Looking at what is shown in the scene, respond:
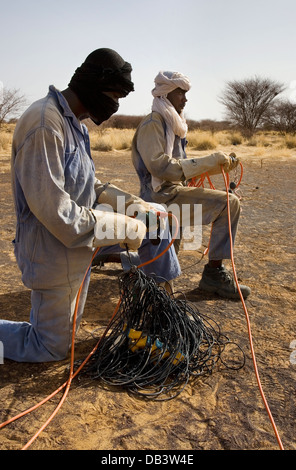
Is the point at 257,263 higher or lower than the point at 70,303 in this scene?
lower

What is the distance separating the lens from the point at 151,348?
2.87 metres

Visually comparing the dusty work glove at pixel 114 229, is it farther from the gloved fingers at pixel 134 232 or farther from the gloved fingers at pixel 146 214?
the gloved fingers at pixel 146 214

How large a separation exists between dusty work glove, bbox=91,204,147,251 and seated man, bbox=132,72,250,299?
138cm

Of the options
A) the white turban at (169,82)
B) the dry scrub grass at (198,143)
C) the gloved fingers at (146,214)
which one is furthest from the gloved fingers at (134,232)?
the dry scrub grass at (198,143)

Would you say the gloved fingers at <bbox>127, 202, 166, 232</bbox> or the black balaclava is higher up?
the black balaclava

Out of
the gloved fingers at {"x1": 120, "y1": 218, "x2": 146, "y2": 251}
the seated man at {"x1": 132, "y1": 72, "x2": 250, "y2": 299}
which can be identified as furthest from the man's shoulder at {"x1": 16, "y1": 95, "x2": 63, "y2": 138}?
the seated man at {"x1": 132, "y1": 72, "x2": 250, "y2": 299}

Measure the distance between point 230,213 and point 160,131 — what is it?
0.93m

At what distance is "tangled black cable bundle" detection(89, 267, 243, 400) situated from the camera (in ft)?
9.08

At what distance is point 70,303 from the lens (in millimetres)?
2889

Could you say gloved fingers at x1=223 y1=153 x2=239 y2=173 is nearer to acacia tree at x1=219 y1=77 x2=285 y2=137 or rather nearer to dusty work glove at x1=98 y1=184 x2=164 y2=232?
dusty work glove at x1=98 y1=184 x2=164 y2=232

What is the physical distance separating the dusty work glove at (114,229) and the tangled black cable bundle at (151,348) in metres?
0.27
